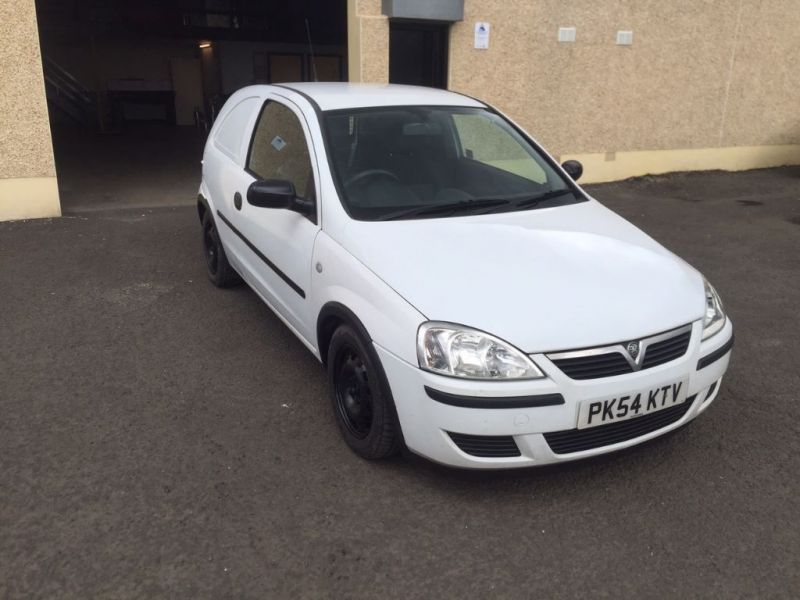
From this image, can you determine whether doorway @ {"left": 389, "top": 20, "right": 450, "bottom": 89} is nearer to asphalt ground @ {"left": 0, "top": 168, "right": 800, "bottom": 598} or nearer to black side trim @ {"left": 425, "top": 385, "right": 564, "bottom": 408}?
asphalt ground @ {"left": 0, "top": 168, "right": 800, "bottom": 598}

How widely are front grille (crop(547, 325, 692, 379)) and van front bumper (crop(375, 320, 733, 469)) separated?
1.0 inches

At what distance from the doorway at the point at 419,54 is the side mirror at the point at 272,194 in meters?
6.09

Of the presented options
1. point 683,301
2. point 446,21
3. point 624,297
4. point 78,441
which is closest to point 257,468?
point 78,441

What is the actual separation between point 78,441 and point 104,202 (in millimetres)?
6166

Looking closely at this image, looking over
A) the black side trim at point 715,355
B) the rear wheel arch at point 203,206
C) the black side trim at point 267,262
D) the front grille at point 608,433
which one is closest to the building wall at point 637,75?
the rear wheel arch at point 203,206

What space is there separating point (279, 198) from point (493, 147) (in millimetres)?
1593

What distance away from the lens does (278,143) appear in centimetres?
427

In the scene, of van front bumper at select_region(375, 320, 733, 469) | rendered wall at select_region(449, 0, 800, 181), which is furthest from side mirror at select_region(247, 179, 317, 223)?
rendered wall at select_region(449, 0, 800, 181)

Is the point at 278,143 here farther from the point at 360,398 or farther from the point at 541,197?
the point at 360,398

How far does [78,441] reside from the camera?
340cm

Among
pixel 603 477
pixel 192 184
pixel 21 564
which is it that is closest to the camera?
pixel 21 564

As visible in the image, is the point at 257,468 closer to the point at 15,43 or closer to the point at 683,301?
the point at 683,301

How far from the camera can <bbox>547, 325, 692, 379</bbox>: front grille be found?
8.84 ft

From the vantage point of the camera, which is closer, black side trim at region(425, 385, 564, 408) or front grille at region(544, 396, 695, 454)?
black side trim at region(425, 385, 564, 408)
